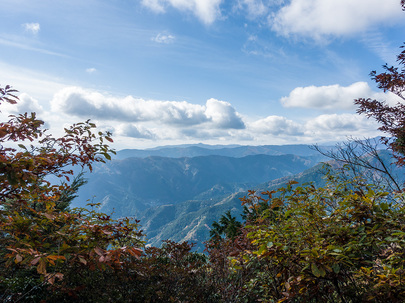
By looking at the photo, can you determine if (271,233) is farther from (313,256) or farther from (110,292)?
(110,292)

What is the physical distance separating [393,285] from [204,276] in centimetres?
498

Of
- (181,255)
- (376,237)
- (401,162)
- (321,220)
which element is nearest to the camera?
(376,237)

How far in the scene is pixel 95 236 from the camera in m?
3.12

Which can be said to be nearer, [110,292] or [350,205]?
[350,205]

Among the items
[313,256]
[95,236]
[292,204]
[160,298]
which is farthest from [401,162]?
[95,236]

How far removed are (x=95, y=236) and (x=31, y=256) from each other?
2.45 ft

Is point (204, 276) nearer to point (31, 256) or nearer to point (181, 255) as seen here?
point (181, 255)

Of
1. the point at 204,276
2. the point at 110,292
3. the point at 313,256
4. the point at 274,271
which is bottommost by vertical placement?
the point at 204,276

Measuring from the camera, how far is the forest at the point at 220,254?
235cm

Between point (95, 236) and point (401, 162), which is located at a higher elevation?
point (401, 162)

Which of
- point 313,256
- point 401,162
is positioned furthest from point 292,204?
point 401,162

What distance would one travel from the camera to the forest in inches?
92.4

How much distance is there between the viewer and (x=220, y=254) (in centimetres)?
570

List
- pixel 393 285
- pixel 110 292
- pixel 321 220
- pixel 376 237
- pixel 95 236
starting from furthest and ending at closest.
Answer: pixel 110 292 < pixel 95 236 < pixel 321 220 < pixel 376 237 < pixel 393 285
